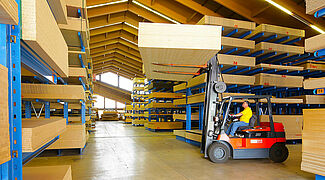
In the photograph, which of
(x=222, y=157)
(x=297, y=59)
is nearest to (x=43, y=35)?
(x=222, y=157)

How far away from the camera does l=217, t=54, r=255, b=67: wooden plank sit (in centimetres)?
713

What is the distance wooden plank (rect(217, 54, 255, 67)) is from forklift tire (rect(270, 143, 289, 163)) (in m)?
2.83

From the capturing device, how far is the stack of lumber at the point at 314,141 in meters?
3.55

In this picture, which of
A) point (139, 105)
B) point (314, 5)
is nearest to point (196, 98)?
point (314, 5)

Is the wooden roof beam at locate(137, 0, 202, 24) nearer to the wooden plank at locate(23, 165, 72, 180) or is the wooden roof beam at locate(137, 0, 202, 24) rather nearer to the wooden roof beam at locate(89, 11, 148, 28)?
the wooden roof beam at locate(89, 11, 148, 28)

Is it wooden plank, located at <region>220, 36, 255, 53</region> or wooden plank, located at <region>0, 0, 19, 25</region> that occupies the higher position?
wooden plank, located at <region>220, 36, 255, 53</region>

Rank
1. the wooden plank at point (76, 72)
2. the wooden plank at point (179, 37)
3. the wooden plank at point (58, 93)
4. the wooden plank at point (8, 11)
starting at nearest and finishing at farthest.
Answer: the wooden plank at point (8, 11), the wooden plank at point (179, 37), the wooden plank at point (58, 93), the wooden plank at point (76, 72)

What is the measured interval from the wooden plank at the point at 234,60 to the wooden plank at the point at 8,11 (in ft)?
21.2

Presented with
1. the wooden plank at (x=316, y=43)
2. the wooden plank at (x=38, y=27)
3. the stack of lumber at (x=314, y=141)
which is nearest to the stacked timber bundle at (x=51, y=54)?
the wooden plank at (x=38, y=27)

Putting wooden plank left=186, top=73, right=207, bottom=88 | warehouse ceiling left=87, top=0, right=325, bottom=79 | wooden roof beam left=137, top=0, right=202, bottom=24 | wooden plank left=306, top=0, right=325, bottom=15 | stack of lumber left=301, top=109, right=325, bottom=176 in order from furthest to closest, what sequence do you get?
wooden roof beam left=137, top=0, right=202, bottom=24 → warehouse ceiling left=87, top=0, right=325, bottom=79 → wooden plank left=186, top=73, right=207, bottom=88 → stack of lumber left=301, top=109, right=325, bottom=176 → wooden plank left=306, top=0, right=325, bottom=15

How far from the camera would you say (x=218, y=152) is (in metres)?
5.34

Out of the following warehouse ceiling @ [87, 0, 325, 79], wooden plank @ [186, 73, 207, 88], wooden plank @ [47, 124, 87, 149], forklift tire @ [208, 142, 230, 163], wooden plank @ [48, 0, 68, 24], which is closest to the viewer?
wooden plank @ [48, 0, 68, 24]

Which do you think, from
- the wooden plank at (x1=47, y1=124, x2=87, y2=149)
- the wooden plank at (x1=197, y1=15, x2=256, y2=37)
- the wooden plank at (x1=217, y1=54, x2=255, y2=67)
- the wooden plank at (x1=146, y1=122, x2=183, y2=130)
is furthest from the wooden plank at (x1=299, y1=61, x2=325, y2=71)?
the wooden plank at (x1=47, y1=124, x2=87, y2=149)

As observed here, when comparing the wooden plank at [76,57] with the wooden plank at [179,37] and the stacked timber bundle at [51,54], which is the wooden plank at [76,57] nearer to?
the stacked timber bundle at [51,54]
